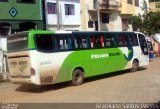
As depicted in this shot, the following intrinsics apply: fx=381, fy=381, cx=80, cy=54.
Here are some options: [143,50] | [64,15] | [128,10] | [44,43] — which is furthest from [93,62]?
[128,10]

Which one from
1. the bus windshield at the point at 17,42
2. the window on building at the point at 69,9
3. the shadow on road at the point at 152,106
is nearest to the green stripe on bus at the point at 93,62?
the bus windshield at the point at 17,42

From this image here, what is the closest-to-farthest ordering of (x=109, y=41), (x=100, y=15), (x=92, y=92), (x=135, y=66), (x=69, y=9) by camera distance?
(x=92, y=92) < (x=109, y=41) < (x=135, y=66) < (x=69, y=9) < (x=100, y=15)

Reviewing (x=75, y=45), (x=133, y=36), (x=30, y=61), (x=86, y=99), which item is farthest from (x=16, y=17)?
(x=86, y=99)

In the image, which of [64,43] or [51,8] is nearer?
[64,43]

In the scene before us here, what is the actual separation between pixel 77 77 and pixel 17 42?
3.63 meters

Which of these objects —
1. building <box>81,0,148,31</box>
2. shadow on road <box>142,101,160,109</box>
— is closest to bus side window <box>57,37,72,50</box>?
shadow on road <box>142,101,160,109</box>

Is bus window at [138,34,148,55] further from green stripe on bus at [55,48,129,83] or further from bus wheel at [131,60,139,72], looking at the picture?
green stripe on bus at [55,48,129,83]

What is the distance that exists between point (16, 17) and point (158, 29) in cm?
1910

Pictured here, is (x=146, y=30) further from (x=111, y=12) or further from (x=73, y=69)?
(x=73, y=69)

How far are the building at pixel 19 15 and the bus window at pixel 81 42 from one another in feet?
45.0

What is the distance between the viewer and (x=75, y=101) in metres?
13.5

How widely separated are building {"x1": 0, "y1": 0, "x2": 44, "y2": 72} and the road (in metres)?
13.4

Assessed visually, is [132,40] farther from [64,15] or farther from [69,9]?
[69,9]

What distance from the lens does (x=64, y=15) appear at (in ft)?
127
